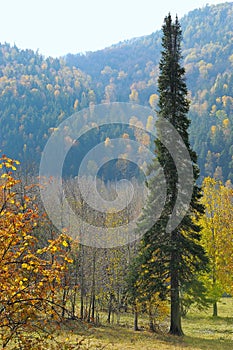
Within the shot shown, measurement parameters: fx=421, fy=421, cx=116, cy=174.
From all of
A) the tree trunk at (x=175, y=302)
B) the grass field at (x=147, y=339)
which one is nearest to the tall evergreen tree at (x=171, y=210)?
the tree trunk at (x=175, y=302)

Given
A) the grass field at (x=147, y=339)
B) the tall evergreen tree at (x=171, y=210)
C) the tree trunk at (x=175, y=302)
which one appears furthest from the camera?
the tall evergreen tree at (x=171, y=210)

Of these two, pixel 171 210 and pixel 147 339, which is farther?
pixel 171 210

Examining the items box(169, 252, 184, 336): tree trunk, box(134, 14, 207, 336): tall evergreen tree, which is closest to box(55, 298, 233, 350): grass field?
box(169, 252, 184, 336): tree trunk

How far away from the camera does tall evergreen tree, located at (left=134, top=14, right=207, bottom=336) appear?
23.1m

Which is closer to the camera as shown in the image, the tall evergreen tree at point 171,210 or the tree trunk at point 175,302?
the tree trunk at point 175,302

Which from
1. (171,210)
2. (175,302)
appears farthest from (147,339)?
(171,210)

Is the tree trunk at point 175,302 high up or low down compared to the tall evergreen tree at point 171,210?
down

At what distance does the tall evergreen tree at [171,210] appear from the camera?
75.9 ft

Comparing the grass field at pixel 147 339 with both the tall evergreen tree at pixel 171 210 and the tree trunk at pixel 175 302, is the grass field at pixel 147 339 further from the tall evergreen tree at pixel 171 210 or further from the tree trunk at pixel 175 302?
the tall evergreen tree at pixel 171 210

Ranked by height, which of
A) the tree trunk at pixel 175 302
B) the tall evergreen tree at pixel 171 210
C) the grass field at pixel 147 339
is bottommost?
the grass field at pixel 147 339

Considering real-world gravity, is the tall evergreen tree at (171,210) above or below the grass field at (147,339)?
above

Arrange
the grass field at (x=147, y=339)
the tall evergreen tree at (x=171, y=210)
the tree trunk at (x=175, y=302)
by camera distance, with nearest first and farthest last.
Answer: the grass field at (x=147, y=339) < the tree trunk at (x=175, y=302) < the tall evergreen tree at (x=171, y=210)

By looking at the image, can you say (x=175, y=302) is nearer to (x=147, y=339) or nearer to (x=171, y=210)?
(x=147, y=339)

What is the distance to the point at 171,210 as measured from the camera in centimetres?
2347
